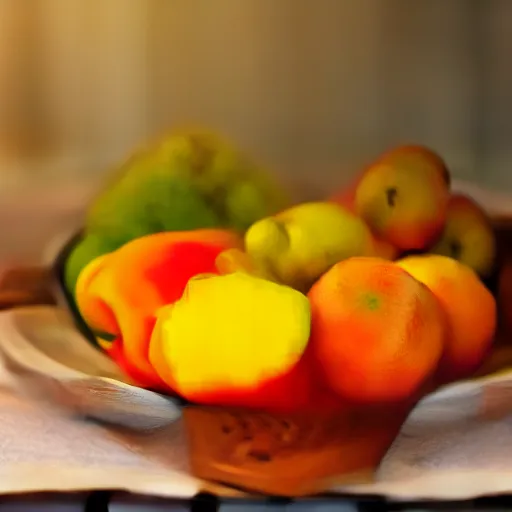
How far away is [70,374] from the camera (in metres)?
0.56

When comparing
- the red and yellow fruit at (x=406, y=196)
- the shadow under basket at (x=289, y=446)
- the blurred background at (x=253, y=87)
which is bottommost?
the shadow under basket at (x=289, y=446)

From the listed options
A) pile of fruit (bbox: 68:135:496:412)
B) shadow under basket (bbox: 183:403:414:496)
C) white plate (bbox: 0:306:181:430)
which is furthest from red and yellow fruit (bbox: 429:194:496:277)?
white plate (bbox: 0:306:181:430)

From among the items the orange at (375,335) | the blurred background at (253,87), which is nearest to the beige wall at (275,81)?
the blurred background at (253,87)

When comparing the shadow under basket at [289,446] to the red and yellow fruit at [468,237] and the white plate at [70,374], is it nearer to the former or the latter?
the white plate at [70,374]

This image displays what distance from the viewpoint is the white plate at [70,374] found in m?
0.54

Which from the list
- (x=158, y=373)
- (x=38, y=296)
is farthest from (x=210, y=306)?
(x=38, y=296)

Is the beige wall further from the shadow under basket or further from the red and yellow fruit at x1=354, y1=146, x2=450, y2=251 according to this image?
the shadow under basket

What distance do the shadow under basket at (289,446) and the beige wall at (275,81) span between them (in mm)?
186

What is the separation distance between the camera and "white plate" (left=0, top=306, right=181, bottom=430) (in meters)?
0.54

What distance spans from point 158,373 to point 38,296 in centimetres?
13

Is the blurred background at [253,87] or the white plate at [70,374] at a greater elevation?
the blurred background at [253,87]

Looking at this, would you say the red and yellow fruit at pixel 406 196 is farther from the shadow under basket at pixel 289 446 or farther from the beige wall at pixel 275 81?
the shadow under basket at pixel 289 446

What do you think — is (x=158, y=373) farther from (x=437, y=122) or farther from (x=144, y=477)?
(x=437, y=122)

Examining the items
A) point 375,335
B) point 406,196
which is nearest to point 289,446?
point 375,335
